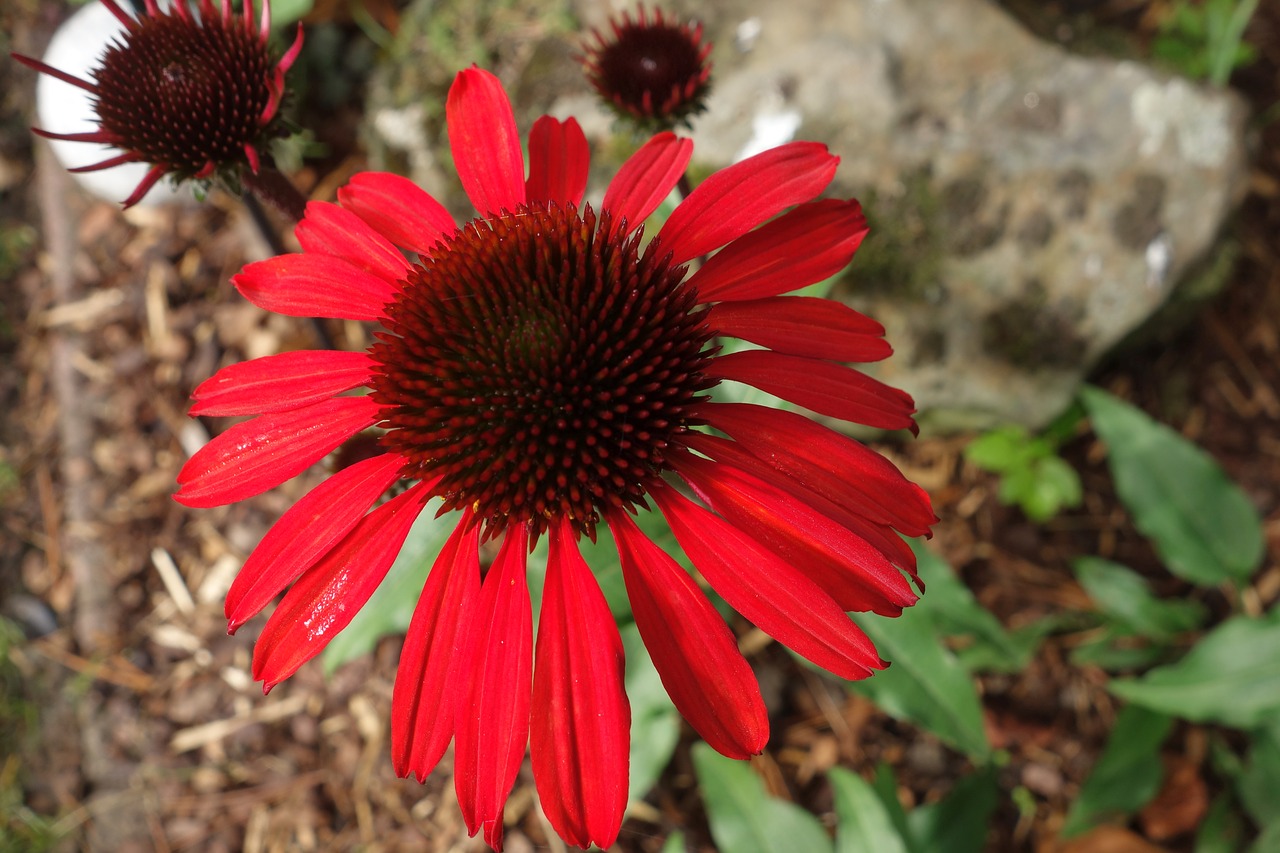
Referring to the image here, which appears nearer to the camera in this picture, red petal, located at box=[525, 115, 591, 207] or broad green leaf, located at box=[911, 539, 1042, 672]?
red petal, located at box=[525, 115, 591, 207]

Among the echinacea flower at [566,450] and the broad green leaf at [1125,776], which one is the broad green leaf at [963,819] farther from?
the echinacea flower at [566,450]

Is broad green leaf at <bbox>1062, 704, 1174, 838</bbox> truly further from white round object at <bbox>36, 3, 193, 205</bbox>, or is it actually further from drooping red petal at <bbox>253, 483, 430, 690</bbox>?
white round object at <bbox>36, 3, 193, 205</bbox>

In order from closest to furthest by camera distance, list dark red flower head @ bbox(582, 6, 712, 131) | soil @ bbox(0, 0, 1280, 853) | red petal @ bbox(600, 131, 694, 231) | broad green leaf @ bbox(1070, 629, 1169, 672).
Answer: red petal @ bbox(600, 131, 694, 231)
dark red flower head @ bbox(582, 6, 712, 131)
broad green leaf @ bbox(1070, 629, 1169, 672)
soil @ bbox(0, 0, 1280, 853)

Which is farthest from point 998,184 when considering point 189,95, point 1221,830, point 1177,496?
point 189,95

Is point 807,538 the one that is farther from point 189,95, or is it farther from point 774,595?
point 189,95

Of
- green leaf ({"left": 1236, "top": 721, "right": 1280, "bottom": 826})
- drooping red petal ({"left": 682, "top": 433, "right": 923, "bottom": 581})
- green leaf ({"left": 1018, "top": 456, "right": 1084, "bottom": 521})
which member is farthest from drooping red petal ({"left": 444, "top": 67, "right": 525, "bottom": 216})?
green leaf ({"left": 1236, "top": 721, "right": 1280, "bottom": 826})

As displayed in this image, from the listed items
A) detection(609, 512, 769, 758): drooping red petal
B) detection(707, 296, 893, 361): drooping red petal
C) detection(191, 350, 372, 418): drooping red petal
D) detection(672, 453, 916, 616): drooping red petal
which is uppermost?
detection(707, 296, 893, 361): drooping red petal
